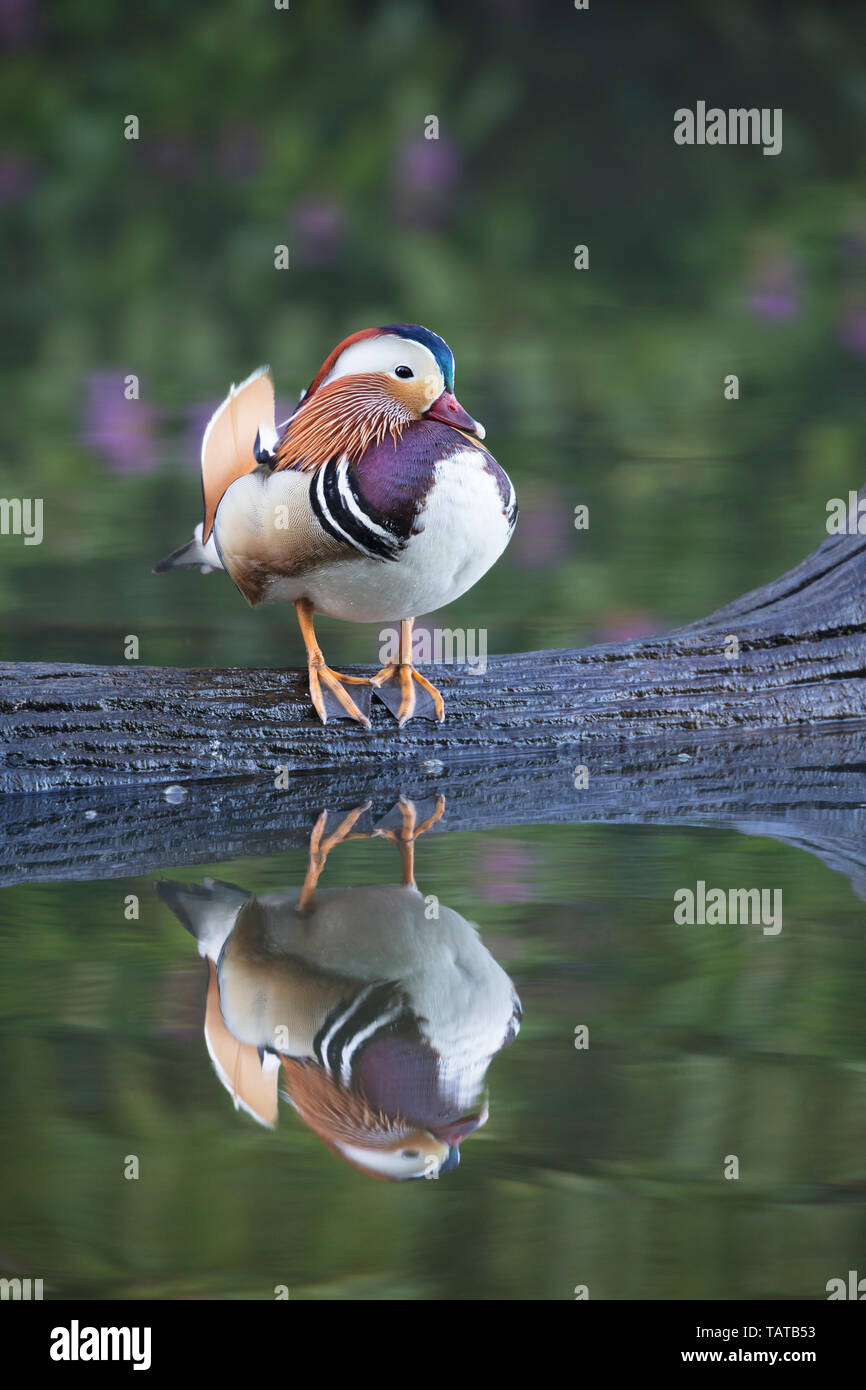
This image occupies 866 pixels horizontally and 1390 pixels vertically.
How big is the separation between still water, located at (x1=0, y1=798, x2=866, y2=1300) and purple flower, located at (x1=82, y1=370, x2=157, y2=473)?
1786mm

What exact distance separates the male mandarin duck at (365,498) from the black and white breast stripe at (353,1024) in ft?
1.41

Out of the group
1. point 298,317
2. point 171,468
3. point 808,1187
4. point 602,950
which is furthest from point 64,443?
point 808,1187

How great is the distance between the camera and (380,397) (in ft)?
5.35

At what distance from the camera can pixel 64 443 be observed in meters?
3.31

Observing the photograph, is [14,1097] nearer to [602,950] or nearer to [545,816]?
[602,950]

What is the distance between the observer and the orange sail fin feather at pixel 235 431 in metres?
1.75

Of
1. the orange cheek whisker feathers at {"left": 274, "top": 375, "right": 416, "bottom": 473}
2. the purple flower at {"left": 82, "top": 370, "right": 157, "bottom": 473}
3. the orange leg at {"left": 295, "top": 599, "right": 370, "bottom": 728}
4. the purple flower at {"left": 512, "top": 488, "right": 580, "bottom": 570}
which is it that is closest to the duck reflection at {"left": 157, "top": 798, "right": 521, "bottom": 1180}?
the orange leg at {"left": 295, "top": 599, "right": 370, "bottom": 728}

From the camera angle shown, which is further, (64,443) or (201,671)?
(64,443)

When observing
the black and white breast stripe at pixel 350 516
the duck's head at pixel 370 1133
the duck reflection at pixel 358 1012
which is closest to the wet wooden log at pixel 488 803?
the duck reflection at pixel 358 1012

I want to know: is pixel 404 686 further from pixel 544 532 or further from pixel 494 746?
pixel 544 532

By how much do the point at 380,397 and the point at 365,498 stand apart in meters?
0.10

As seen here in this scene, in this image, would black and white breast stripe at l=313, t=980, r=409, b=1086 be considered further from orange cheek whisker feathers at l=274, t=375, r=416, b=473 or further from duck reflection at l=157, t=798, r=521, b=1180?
orange cheek whisker feathers at l=274, t=375, r=416, b=473

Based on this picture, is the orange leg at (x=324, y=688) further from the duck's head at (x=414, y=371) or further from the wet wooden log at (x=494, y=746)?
the duck's head at (x=414, y=371)

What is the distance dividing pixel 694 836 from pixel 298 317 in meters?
2.85
